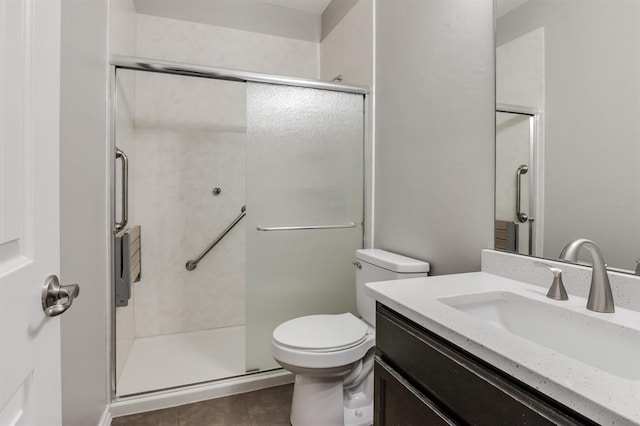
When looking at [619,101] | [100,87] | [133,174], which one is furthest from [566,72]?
[133,174]

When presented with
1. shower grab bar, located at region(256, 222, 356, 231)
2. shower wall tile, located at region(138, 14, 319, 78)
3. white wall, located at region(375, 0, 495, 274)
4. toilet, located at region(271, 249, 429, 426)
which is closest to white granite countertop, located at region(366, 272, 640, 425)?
white wall, located at region(375, 0, 495, 274)

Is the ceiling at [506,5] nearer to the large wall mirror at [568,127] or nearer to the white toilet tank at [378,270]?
the large wall mirror at [568,127]

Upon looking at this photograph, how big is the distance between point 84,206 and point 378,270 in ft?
4.22

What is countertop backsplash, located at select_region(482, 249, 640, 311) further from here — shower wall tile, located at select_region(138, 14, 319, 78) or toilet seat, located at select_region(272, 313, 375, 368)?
shower wall tile, located at select_region(138, 14, 319, 78)

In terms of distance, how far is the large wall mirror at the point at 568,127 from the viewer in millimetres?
885

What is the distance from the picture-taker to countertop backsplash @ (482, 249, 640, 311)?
0.84m

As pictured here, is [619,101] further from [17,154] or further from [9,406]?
[9,406]

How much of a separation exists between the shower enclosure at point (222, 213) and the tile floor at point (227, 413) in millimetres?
130

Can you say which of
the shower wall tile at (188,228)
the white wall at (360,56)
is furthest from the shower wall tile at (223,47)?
the shower wall tile at (188,228)

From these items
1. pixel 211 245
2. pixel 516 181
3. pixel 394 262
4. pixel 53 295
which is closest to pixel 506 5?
pixel 516 181

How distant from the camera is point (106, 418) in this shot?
154 cm

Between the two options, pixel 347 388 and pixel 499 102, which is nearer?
pixel 499 102

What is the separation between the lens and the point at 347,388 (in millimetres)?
1572

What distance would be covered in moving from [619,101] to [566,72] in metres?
0.20
